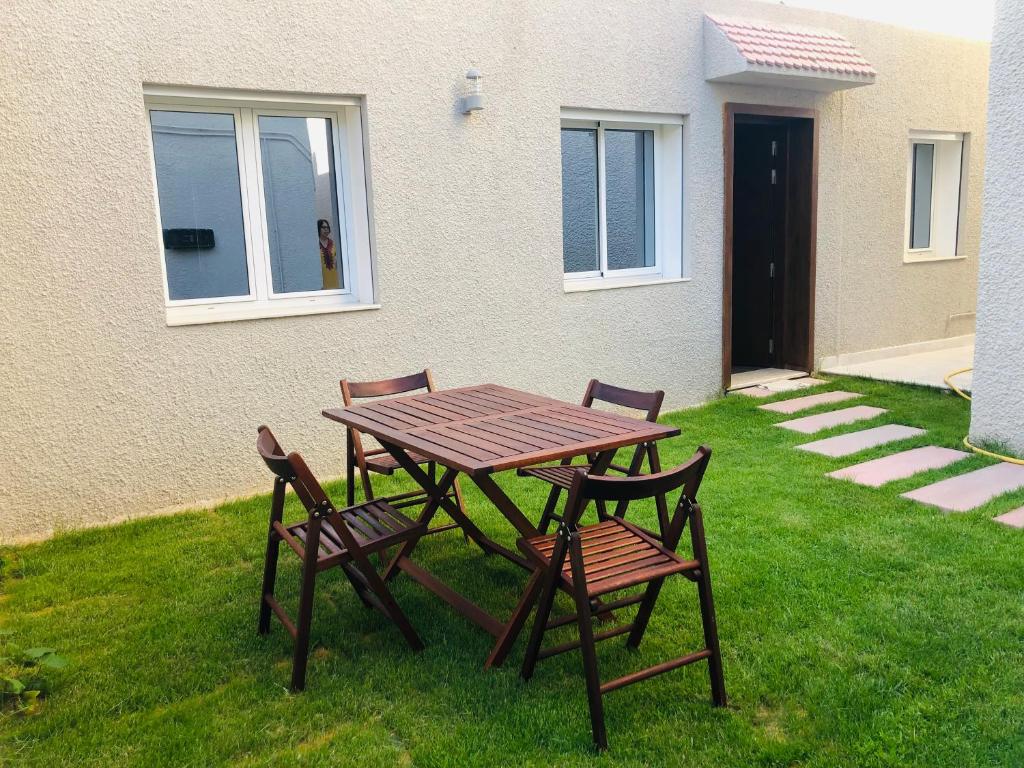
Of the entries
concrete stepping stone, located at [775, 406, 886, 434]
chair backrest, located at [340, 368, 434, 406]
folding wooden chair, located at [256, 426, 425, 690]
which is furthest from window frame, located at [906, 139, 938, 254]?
folding wooden chair, located at [256, 426, 425, 690]

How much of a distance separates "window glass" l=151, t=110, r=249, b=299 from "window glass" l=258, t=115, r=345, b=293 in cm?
25

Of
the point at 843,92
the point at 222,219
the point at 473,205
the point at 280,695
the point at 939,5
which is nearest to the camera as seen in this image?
the point at 280,695

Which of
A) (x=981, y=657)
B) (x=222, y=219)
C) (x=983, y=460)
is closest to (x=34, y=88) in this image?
(x=222, y=219)

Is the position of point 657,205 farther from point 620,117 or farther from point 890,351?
point 890,351

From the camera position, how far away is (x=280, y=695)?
332 cm

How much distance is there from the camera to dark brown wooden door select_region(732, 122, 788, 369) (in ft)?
31.1

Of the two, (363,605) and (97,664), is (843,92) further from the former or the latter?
(97,664)

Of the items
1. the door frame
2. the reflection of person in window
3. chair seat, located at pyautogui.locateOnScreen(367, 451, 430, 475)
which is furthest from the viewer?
the door frame

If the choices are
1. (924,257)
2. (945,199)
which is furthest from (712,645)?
(945,199)

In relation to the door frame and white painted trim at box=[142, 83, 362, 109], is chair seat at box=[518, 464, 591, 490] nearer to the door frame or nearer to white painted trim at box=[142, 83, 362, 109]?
white painted trim at box=[142, 83, 362, 109]

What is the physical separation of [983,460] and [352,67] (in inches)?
211

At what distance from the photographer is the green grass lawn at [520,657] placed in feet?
9.67

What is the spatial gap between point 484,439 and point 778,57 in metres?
5.97

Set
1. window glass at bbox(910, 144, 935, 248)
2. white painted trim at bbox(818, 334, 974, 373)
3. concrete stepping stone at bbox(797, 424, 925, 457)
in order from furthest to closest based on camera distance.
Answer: window glass at bbox(910, 144, 935, 248) < white painted trim at bbox(818, 334, 974, 373) < concrete stepping stone at bbox(797, 424, 925, 457)
